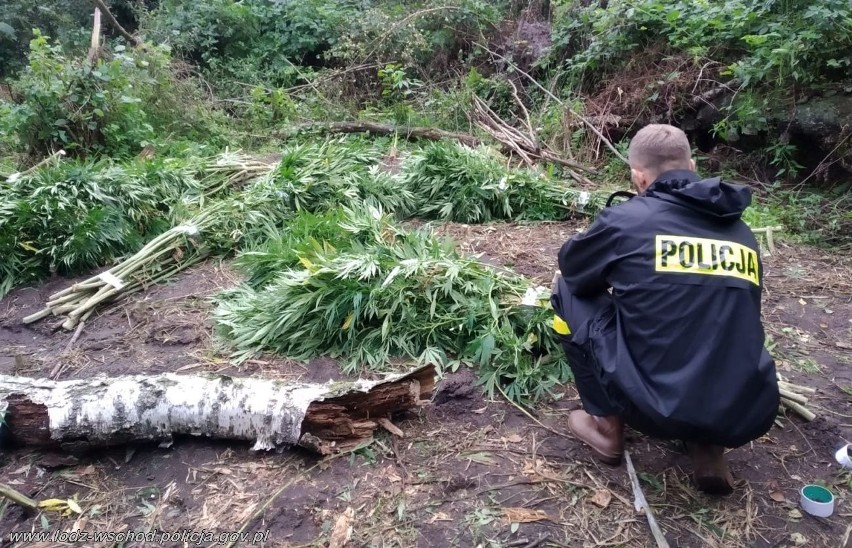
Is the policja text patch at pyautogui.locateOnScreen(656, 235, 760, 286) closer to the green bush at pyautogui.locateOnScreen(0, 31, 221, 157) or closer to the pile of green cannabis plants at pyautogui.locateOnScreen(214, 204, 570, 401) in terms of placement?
the pile of green cannabis plants at pyautogui.locateOnScreen(214, 204, 570, 401)

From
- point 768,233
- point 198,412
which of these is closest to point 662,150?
point 198,412

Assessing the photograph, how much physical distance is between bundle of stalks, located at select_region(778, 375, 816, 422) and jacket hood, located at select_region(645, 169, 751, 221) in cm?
113

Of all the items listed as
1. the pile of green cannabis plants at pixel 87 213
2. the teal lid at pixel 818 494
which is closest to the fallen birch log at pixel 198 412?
the teal lid at pixel 818 494

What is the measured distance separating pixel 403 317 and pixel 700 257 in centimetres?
167

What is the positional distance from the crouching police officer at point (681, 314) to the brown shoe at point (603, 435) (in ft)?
0.48

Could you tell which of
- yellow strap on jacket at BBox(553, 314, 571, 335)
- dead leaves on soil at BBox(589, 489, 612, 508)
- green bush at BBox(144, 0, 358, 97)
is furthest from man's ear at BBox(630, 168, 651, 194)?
green bush at BBox(144, 0, 358, 97)

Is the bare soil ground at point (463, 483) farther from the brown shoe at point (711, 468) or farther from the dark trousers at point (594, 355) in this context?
the dark trousers at point (594, 355)

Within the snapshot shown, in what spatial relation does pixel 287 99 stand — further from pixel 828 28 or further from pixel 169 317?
pixel 828 28

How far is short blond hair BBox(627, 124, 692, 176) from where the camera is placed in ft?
7.76

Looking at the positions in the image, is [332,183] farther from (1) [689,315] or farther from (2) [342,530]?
(1) [689,315]

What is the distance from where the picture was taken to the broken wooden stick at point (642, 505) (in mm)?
2211

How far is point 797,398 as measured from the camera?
9.36 feet

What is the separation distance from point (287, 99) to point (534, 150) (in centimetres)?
447

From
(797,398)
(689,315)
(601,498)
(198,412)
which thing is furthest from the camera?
(797,398)
